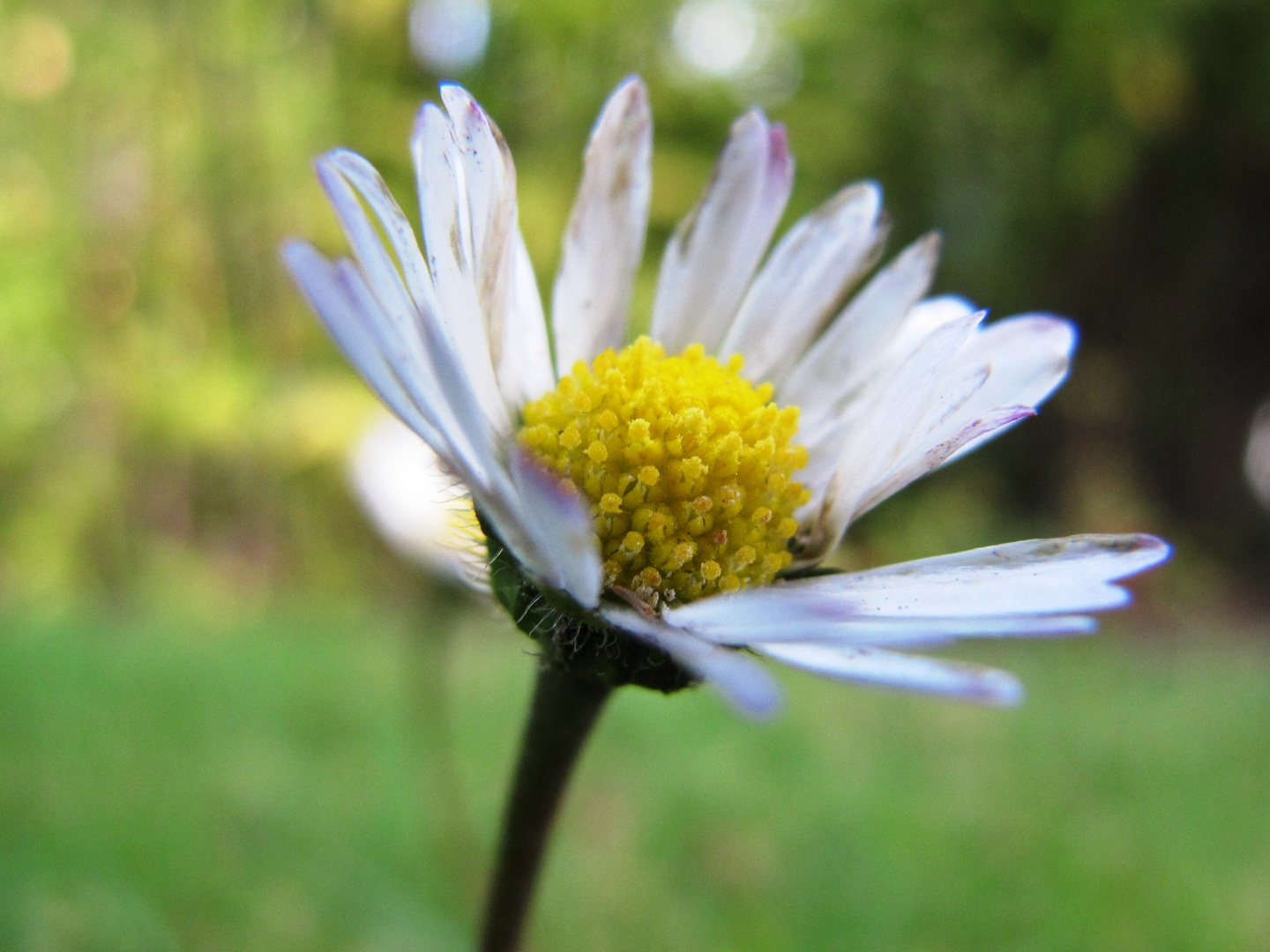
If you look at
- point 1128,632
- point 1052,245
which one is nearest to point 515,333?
point 1128,632

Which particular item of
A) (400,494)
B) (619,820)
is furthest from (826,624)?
(619,820)

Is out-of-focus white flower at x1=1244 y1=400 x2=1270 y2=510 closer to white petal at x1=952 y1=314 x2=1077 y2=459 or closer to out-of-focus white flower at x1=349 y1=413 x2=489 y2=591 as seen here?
out-of-focus white flower at x1=349 y1=413 x2=489 y2=591

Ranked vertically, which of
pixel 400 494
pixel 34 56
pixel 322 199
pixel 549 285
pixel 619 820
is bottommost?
pixel 549 285

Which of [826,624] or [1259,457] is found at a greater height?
[826,624]

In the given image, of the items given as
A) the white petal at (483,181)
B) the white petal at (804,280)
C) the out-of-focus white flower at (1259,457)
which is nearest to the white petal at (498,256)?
the white petal at (483,181)

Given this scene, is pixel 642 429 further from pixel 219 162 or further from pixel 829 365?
pixel 219 162

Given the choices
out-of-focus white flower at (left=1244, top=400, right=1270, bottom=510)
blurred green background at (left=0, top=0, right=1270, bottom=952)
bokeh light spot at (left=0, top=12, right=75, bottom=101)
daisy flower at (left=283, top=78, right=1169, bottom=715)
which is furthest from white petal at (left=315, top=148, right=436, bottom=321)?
out-of-focus white flower at (left=1244, top=400, right=1270, bottom=510)

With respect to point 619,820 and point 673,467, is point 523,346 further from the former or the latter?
point 619,820
